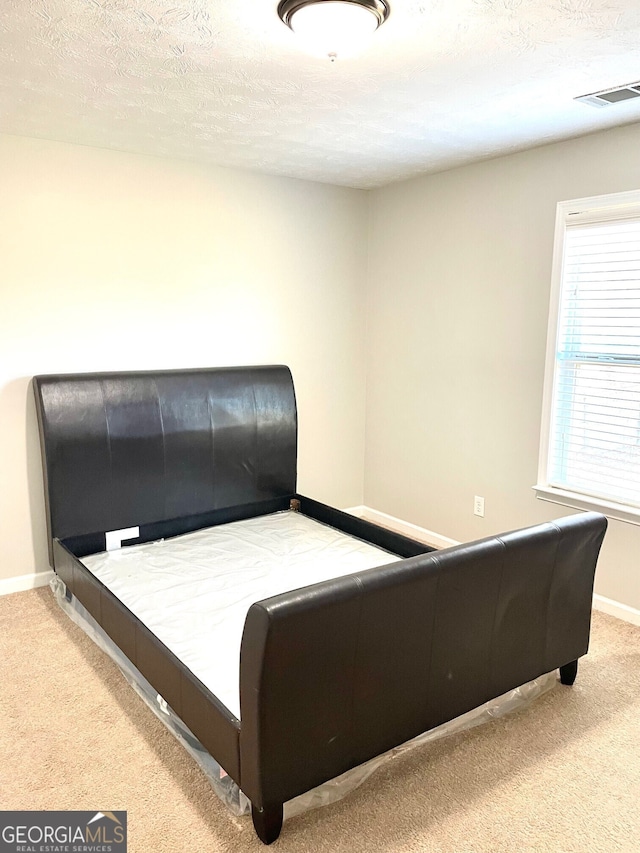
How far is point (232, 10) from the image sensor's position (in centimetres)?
183

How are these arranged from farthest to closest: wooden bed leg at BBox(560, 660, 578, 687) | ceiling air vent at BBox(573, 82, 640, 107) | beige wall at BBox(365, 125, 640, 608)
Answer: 1. beige wall at BBox(365, 125, 640, 608)
2. wooden bed leg at BBox(560, 660, 578, 687)
3. ceiling air vent at BBox(573, 82, 640, 107)

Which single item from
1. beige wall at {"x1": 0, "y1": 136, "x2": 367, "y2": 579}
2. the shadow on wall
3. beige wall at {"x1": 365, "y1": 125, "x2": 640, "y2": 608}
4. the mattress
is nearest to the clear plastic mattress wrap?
the mattress

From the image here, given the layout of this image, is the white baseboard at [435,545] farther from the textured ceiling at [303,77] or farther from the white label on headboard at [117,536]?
the textured ceiling at [303,77]

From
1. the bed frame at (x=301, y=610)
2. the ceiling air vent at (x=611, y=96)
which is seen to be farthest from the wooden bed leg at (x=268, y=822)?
the ceiling air vent at (x=611, y=96)

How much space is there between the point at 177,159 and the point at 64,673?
266 cm

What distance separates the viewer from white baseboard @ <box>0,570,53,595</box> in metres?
3.48

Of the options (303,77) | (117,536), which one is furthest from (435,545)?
(303,77)

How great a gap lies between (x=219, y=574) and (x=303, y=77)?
2141mm

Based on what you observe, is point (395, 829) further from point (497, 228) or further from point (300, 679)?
point (497, 228)

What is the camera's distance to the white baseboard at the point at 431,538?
3229 millimetres

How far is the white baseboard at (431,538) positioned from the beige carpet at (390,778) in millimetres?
531

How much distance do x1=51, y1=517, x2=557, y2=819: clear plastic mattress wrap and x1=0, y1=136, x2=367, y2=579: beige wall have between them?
0.63 metres

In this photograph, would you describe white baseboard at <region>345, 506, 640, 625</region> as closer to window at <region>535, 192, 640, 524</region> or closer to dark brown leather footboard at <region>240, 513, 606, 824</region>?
window at <region>535, 192, 640, 524</region>

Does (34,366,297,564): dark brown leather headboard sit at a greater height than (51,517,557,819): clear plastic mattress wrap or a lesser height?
greater
